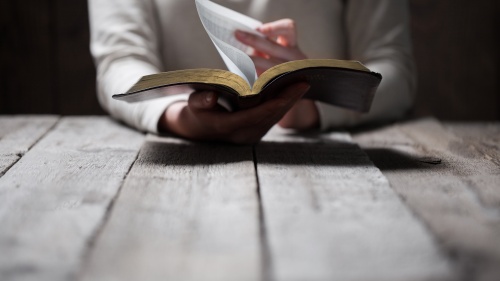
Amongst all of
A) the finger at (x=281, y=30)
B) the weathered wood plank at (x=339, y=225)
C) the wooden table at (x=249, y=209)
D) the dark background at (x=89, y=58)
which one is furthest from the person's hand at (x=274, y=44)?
the dark background at (x=89, y=58)

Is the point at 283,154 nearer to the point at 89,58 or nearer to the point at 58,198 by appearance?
the point at 58,198

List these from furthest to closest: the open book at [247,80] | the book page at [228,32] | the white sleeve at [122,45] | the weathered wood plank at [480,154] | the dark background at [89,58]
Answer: the dark background at [89,58], the white sleeve at [122,45], the book page at [228,32], the open book at [247,80], the weathered wood plank at [480,154]

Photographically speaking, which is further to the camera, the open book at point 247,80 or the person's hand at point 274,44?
the person's hand at point 274,44

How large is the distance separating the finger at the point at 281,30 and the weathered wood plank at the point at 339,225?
299mm

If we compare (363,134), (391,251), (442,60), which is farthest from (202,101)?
(442,60)

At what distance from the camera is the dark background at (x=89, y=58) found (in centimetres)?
210

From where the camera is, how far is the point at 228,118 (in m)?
1.10

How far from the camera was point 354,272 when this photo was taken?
23.6 inches

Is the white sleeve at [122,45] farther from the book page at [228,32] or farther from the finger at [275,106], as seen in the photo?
the finger at [275,106]

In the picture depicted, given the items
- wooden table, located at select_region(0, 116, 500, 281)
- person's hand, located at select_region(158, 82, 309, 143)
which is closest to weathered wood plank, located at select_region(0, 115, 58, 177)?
wooden table, located at select_region(0, 116, 500, 281)

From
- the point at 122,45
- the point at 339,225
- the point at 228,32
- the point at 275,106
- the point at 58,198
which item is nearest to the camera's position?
the point at 339,225

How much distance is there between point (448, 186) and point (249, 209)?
0.96 feet

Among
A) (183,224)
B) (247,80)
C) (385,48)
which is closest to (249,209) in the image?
(183,224)

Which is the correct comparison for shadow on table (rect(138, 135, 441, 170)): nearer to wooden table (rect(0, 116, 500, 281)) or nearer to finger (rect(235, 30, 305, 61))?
wooden table (rect(0, 116, 500, 281))
